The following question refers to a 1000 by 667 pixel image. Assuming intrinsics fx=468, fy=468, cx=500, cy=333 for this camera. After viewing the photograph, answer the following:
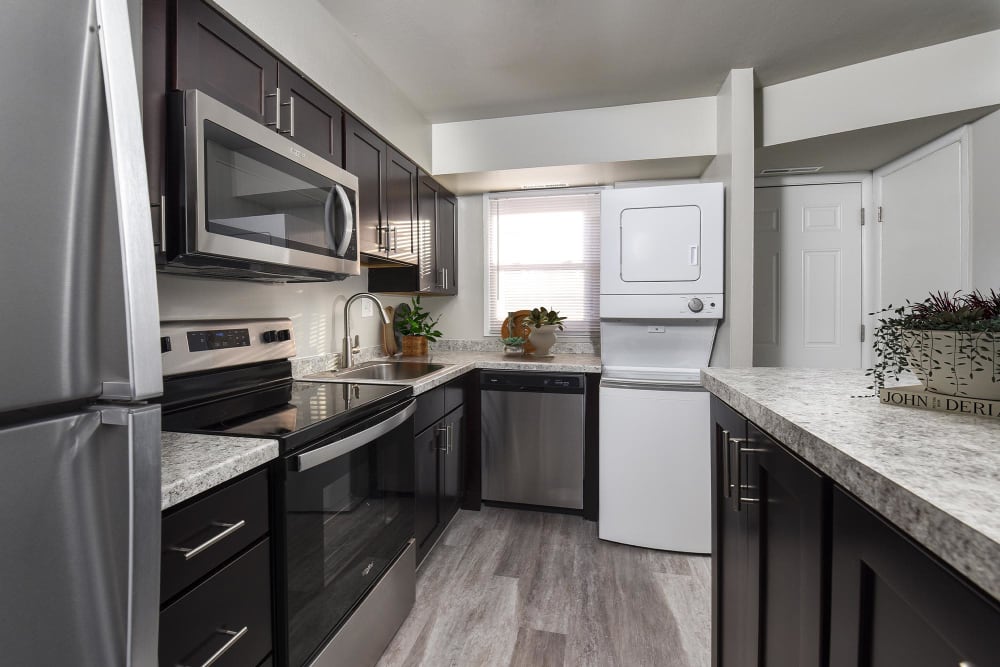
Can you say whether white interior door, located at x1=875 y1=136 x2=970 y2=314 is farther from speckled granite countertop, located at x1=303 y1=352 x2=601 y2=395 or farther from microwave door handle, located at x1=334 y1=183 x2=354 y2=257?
microwave door handle, located at x1=334 y1=183 x2=354 y2=257

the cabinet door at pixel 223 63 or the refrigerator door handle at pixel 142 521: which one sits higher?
the cabinet door at pixel 223 63

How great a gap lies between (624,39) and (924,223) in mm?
1863

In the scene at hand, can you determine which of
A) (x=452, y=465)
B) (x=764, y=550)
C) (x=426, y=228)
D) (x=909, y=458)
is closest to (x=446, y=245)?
(x=426, y=228)

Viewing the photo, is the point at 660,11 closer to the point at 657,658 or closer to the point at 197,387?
the point at 197,387

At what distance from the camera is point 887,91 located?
2.25 m

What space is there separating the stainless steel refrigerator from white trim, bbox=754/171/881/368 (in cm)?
337

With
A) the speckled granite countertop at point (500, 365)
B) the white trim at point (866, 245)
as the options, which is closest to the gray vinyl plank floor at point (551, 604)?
the speckled granite countertop at point (500, 365)

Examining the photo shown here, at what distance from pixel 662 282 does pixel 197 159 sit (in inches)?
84.4

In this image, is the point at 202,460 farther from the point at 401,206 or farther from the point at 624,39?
the point at 624,39

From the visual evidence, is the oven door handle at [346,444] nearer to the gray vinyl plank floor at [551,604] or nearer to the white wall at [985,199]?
the gray vinyl plank floor at [551,604]

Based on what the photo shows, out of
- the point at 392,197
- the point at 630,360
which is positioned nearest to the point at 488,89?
the point at 392,197

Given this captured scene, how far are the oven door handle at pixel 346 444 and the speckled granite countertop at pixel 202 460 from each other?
84 mm

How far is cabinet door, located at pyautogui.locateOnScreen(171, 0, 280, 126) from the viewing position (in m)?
1.21

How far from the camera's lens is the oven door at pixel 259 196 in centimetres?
118
